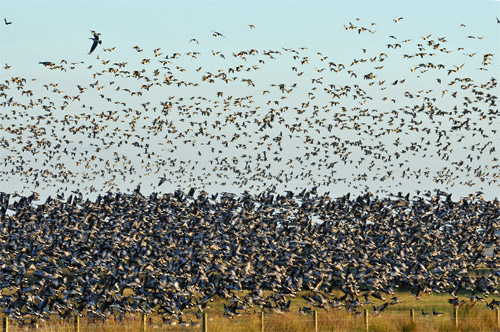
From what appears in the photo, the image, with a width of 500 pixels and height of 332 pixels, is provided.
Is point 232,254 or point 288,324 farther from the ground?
point 232,254

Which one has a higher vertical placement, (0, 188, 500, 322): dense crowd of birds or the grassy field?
(0, 188, 500, 322): dense crowd of birds

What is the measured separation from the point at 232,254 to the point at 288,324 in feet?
46.1

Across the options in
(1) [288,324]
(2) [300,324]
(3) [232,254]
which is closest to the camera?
(1) [288,324]

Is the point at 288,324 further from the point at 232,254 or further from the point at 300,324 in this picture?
the point at 232,254

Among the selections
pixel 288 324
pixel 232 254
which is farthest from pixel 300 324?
pixel 232 254

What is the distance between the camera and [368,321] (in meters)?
35.9

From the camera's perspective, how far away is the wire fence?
108 feet

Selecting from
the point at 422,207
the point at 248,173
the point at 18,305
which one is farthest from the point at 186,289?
the point at 422,207

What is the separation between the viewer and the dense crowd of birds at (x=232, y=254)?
39.0m

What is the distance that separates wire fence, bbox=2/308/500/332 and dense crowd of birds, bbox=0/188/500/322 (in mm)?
→ 736

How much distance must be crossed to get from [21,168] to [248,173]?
1801 centimetres

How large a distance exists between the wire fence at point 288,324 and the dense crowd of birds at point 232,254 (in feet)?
2.41

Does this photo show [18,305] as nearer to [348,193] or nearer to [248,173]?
[248,173]

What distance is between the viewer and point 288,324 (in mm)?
33594
